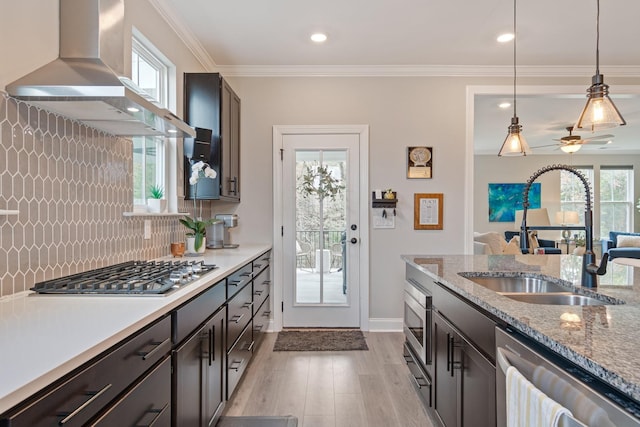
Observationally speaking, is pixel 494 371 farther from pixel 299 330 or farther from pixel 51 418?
pixel 299 330

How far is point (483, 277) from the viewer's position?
204 centimetres

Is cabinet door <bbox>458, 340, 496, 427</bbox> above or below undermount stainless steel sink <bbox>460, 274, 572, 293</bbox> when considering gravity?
below

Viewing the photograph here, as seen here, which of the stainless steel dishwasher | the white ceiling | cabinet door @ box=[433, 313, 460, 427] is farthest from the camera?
the white ceiling

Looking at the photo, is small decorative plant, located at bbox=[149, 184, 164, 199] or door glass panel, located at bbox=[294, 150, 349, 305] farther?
door glass panel, located at bbox=[294, 150, 349, 305]

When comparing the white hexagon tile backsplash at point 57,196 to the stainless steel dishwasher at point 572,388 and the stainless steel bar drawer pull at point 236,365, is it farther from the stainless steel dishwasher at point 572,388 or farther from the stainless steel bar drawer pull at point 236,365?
the stainless steel dishwasher at point 572,388

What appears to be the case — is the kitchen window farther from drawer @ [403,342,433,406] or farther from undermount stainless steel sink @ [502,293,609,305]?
undermount stainless steel sink @ [502,293,609,305]

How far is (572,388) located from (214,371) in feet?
5.33

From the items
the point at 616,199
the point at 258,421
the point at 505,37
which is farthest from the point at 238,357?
the point at 616,199

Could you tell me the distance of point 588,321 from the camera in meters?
1.08

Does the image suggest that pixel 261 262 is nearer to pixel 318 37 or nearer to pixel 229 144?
pixel 229 144

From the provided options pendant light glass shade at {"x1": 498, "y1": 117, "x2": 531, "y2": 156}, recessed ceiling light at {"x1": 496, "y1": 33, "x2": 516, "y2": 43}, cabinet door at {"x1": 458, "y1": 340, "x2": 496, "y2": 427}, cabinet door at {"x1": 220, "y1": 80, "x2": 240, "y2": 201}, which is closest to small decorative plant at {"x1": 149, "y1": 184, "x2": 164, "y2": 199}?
cabinet door at {"x1": 220, "y1": 80, "x2": 240, "y2": 201}

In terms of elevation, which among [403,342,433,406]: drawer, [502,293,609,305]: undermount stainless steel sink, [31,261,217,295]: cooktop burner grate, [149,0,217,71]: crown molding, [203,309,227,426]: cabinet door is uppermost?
[149,0,217,71]: crown molding

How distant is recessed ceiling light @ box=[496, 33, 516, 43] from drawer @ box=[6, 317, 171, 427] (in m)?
3.40

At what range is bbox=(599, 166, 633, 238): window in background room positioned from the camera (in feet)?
29.0
